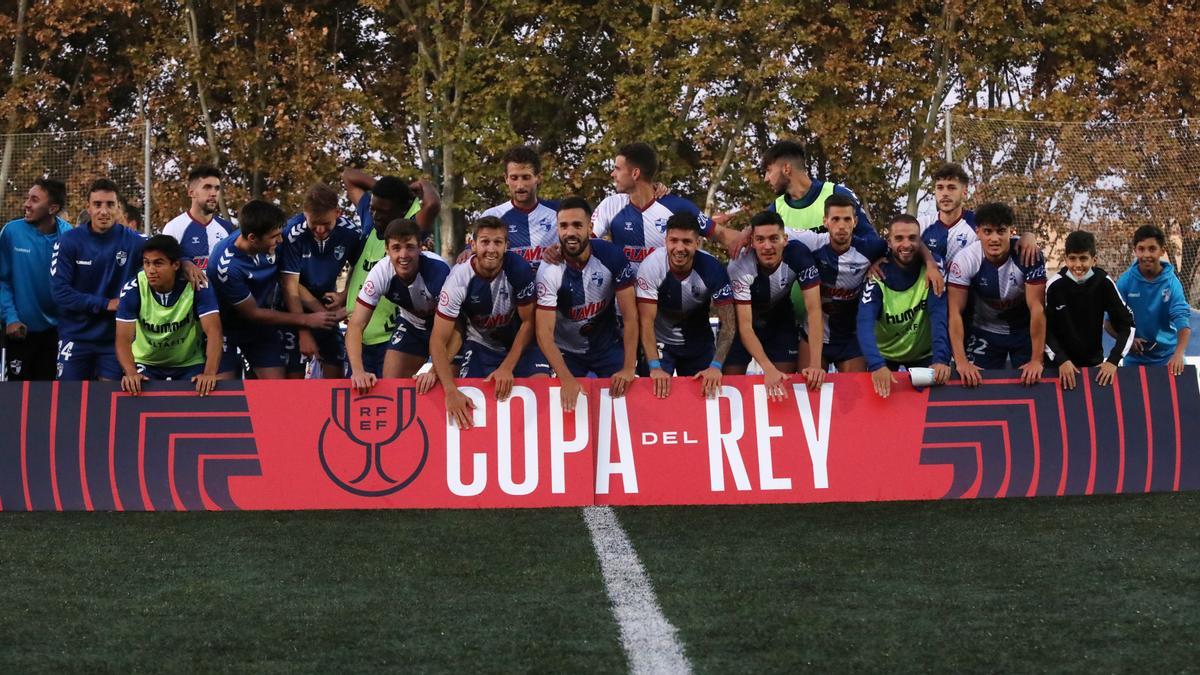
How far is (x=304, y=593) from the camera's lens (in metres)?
5.79

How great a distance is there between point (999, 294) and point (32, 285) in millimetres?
6759

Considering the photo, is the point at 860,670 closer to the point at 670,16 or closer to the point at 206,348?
the point at 206,348

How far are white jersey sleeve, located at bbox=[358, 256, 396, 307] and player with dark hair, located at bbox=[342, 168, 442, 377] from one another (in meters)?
0.74

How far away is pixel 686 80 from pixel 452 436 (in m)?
18.7

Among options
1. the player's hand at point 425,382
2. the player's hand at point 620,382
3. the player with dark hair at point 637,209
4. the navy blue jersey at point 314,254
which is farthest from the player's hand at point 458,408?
the navy blue jersey at point 314,254

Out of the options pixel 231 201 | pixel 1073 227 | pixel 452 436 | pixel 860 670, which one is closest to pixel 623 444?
pixel 452 436

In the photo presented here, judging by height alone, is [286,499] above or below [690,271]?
below

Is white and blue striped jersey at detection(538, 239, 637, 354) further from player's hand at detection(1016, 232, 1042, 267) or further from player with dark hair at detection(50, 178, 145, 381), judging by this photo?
player with dark hair at detection(50, 178, 145, 381)

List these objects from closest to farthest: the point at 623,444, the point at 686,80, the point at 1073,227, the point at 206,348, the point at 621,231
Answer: the point at 623,444, the point at 206,348, the point at 621,231, the point at 1073,227, the point at 686,80

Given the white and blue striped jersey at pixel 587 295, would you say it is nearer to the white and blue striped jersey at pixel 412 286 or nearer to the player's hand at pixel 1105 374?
the white and blue striped jersey at pixel 412 286

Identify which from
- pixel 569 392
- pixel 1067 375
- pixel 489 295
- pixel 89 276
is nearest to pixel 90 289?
pixel 89 276

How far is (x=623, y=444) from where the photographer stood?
8.20m

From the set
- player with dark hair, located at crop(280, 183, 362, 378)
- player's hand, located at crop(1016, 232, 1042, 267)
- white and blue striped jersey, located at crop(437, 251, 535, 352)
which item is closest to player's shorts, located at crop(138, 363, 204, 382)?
player with dark hair, located at crop(280, 183, 362, 378)

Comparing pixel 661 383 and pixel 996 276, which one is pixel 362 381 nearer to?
pixel 661 383
